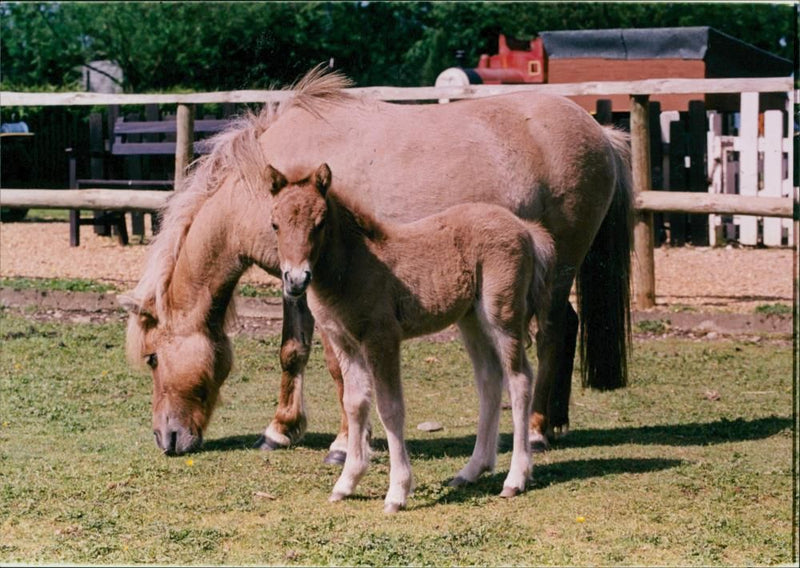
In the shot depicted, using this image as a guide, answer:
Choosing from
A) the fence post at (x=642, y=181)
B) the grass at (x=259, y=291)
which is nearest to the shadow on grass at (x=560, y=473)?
the fence post at (x=642, y=181)

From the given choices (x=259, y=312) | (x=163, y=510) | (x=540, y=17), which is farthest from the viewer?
(x=540, y=17)

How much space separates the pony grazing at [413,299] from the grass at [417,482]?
268mm

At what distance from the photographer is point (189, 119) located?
12922 mm

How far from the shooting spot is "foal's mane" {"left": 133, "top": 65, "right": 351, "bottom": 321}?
6703 mm

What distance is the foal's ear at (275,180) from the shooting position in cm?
530

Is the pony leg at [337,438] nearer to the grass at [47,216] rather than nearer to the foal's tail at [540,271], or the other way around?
the foal's tail at [540,271]

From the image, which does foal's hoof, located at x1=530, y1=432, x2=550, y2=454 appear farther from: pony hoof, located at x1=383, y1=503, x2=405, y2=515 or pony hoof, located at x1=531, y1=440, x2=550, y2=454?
pony hoof, located at x1=383, y1=503, x2=405, y2=515

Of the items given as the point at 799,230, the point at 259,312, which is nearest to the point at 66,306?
the point at 259,312

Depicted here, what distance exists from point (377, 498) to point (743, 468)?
2045mm

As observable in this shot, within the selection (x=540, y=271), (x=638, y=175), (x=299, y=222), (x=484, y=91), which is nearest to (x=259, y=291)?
(x=484, y=91)

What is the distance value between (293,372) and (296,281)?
7.78ft

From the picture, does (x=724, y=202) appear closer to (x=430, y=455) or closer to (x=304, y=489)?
(x=430, y=455)

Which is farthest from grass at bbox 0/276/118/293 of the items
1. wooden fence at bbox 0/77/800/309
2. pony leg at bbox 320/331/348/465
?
pony leg at bbox 320/331/348/465

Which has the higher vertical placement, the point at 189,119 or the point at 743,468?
the point at 189,119
